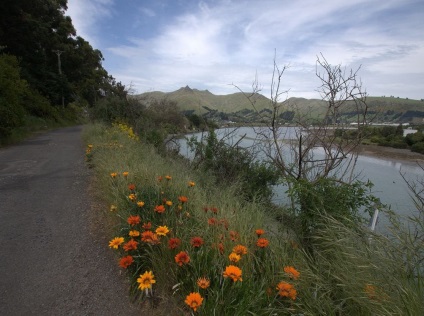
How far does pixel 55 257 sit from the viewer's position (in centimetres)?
298

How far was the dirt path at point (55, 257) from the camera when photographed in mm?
2273

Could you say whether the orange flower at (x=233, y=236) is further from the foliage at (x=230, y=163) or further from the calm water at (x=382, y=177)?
the foliage at (x=230, y=163)

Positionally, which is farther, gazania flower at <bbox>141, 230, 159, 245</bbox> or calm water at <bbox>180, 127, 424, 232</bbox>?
calm water at <bbox>180, 127, 424, 232</bbox>

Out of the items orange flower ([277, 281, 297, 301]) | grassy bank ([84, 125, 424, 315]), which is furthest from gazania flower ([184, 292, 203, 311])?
orange flower ([277, 281, 297, 301])

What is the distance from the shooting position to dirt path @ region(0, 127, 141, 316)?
227 centimetres

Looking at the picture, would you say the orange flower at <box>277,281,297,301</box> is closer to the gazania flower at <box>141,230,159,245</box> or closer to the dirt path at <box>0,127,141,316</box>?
the gazania flower at <box>141,230,159,245</box>

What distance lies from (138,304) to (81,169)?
603 cm

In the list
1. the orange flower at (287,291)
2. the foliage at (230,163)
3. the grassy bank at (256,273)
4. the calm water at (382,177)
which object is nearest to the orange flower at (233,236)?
the grassy bank at (256,273)

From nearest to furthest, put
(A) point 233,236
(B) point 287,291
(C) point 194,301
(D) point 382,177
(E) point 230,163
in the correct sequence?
(C) point 194,301
(B) point 287,291
(A) point 233,236
(E) point 230,163
(D) point 382,177

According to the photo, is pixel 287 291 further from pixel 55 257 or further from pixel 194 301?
pixel 55 257

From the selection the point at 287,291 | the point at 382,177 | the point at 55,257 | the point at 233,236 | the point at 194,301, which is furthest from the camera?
Answer: the point at 382,177

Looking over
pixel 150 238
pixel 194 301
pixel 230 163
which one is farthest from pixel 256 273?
pixel 230 163

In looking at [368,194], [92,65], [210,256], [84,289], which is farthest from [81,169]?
[92,65]

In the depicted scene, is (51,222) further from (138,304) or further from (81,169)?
(81,169)
